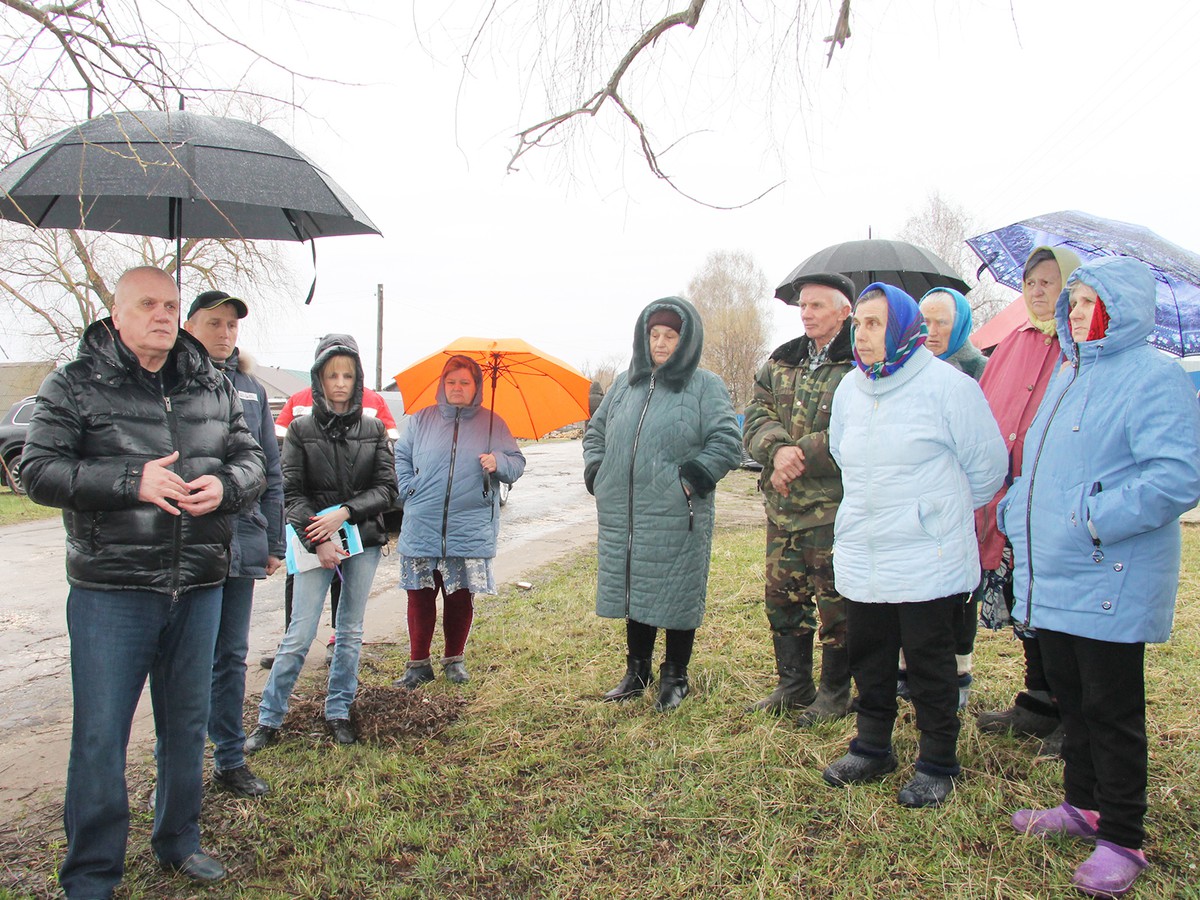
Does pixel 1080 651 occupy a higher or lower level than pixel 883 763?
higher

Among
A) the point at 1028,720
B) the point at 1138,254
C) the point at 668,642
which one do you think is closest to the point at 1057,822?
the point at 1028,720

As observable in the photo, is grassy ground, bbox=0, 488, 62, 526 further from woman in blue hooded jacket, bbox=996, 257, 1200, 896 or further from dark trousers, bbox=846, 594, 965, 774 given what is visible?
woman in blue hooded jacket, bbox=996, 257, 1200, 896

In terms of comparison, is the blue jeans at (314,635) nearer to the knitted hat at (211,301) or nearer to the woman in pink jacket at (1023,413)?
the knitted hat at (211,301)

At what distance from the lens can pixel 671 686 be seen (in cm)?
396

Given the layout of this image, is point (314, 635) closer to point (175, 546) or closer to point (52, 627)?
point (175, 546)

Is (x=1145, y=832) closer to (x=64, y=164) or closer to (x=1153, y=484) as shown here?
(x=1153, y=484)

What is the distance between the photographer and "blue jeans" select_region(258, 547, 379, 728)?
11.9ft

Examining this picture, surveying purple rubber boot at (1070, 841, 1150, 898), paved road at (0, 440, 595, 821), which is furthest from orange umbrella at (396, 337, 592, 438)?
purple rubber boot at (1070, 841, 1150, 898)

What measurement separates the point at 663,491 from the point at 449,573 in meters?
1.32

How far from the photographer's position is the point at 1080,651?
247 cm

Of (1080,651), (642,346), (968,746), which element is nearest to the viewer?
(1080,651)

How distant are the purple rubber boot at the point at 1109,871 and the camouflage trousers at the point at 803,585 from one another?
128 centimetres

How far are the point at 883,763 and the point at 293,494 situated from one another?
2848 mm

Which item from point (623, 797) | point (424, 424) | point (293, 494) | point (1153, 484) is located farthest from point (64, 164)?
point (1153, 484)
